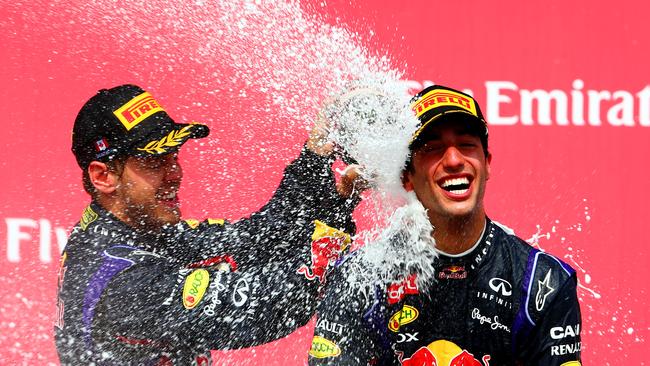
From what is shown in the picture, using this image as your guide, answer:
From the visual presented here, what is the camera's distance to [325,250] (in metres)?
2.80

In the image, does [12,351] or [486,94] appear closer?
[12,351]

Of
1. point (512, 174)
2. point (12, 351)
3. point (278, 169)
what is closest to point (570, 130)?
point (512, 174)

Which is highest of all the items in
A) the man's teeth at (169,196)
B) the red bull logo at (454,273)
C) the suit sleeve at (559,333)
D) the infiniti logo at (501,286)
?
the man's teeth at (169,196)

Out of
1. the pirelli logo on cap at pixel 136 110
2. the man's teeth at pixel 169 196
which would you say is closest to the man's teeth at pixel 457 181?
the man's teeth at pixel 169 196

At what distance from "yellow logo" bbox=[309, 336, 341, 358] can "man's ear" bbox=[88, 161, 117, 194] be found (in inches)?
35.2

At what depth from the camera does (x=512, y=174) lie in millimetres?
4008

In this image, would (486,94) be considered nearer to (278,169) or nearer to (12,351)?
(278,169)

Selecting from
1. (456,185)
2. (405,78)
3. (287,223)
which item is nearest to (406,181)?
(456,185)

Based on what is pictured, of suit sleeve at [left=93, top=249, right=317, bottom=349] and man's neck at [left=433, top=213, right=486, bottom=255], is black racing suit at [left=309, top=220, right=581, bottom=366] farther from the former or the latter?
suit sleeve at [left=93, top=249, right=317, bottom=349]

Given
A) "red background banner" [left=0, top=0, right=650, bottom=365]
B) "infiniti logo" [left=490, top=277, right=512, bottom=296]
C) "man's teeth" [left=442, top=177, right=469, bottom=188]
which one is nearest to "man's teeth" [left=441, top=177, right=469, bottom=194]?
"man's teeth" [left=442, top=177, right=469, bottom=188]

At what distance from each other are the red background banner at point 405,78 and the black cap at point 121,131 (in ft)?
3.25

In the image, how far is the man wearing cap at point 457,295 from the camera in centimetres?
229

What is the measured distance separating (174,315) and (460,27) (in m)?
2.01

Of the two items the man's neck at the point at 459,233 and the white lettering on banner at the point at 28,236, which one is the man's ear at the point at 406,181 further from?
the white lettering on banner at the point at 28,236
